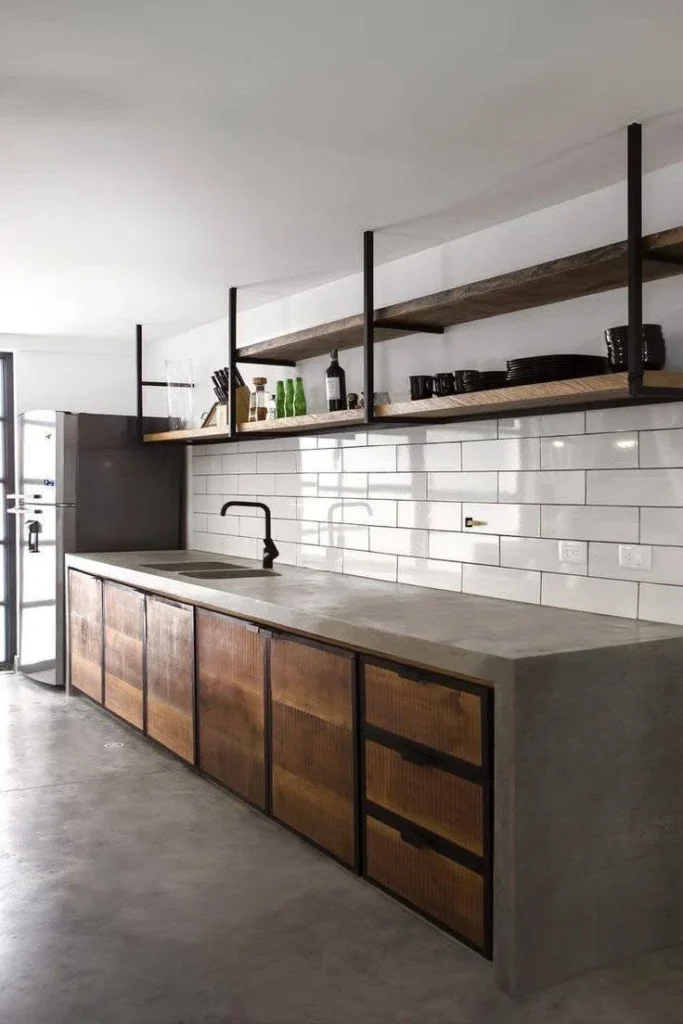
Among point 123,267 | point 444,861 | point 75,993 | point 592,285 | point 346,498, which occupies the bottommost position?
point 75,993

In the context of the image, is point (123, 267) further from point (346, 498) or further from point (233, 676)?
point (233, 676)

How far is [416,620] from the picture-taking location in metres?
2.99

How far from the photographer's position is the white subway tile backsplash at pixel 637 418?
2.86 m

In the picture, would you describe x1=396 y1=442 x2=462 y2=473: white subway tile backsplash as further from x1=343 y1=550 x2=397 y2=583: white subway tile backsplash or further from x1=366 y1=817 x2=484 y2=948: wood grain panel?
x1=366 y1=817 x2=484 y2=948: wood grain panel

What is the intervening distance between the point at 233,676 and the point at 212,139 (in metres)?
1.99

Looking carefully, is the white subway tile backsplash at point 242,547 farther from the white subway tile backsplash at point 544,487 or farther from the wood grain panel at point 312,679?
the white subway tile backsplash at point 544,487

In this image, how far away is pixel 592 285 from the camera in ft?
10.0

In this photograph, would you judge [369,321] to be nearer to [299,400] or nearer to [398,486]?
[398,486]

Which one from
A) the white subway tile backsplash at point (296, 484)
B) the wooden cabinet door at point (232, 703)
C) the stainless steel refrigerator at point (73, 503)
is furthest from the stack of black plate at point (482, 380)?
the stainless steel refrigerator at point (73, 503)

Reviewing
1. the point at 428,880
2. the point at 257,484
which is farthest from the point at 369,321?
the point at 428,880

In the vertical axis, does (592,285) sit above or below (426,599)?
above

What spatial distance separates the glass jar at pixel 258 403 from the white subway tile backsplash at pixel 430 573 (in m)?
1.08

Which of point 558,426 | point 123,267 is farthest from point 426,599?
point 123,267

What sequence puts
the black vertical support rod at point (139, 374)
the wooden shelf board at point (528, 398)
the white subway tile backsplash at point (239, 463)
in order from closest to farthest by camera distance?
the wooden shelf board at point (528, 398) → the white subway tile backsplash at point (239, 463) → the black vertical support rod at point (139, 374)
